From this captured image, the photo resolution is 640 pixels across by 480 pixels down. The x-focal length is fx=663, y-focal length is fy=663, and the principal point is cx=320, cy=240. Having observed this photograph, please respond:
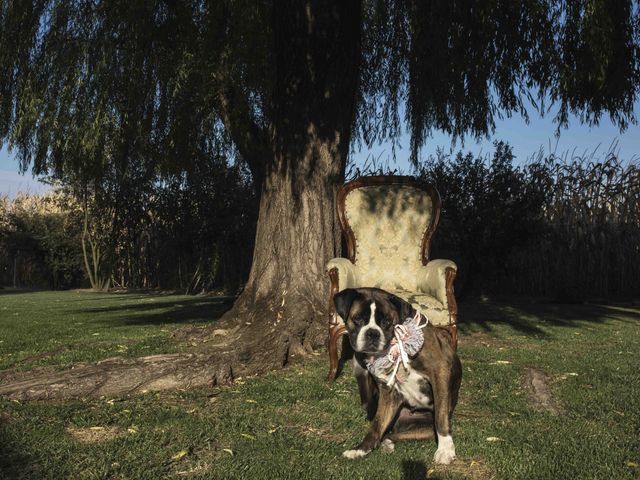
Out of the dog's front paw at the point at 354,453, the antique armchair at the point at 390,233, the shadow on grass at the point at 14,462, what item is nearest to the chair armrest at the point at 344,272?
the antique armchair at the point at 390,233

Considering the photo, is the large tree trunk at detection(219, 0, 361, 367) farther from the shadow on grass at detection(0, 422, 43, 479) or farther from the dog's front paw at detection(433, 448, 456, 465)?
the dog's front paw at detection(433, 448, 456, 465)

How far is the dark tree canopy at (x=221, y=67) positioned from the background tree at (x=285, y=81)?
2 cm

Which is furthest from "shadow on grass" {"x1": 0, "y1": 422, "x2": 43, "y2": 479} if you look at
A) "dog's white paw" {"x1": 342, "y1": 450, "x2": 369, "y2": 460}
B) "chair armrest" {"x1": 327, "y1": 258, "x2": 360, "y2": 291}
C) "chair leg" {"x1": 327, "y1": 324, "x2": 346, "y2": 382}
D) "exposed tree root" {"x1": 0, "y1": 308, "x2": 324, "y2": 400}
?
"chair armrest" {"x1": 327, "y1": 258, "x2": 360, "y2": 291}

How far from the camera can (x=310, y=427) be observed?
4.00 metres

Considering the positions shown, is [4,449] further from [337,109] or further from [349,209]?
[337,109]

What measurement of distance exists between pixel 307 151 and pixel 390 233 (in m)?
1.40

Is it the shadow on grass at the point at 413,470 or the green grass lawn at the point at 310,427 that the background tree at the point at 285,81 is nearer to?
the green grass lawn at the point at 310,427

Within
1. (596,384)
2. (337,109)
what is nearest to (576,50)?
(337,109)

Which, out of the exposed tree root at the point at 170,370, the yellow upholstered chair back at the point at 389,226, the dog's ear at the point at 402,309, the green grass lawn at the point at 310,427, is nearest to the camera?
the green grass lawn at the point at 310,427

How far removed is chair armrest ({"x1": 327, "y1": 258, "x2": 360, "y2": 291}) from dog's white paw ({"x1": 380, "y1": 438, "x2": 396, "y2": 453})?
6.57ft

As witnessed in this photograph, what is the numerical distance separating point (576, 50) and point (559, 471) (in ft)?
21.0

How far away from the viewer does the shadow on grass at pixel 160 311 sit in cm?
985

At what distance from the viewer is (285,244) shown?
700 cm

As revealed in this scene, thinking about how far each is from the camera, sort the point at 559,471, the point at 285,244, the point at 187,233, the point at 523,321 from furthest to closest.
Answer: the point at 187,233, the point at 523,321, the point at 285,244, the point at 559,471
